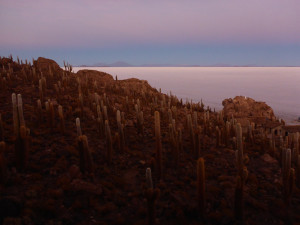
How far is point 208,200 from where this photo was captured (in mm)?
8469

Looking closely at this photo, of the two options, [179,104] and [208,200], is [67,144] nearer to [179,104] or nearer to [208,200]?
[208,200]

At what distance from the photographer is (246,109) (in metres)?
29.1

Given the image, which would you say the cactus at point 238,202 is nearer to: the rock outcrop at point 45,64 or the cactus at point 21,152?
the cactus at point 21,152

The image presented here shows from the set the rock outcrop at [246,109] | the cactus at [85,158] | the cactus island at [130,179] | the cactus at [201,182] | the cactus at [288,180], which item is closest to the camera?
the cactus at [201,182]

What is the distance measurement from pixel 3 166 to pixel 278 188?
10538 mm

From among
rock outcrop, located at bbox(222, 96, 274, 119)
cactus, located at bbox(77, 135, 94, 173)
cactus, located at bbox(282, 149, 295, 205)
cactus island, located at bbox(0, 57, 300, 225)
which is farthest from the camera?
rock outcrop, located at bbox(222, 96, 274, 119)

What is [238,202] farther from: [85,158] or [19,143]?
[19,143]

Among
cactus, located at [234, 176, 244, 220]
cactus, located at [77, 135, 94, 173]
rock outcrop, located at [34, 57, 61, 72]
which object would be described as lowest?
cactus, located at [234, 176, 244, 220]

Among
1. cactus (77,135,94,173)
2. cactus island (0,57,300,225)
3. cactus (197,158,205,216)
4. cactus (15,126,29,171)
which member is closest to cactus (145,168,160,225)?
cactus island (0,57,300,225)

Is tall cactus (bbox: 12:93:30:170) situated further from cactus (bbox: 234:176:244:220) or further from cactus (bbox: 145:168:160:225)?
cactus (bbox: 234:176:244:220)

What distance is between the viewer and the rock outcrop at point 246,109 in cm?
2792

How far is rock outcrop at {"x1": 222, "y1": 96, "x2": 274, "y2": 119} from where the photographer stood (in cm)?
2792

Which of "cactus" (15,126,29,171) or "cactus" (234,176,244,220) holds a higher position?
"cactus" (15,126,29,171)

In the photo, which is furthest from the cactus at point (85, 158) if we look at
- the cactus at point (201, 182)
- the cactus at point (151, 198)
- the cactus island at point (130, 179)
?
the cactus at point (201, 182)
